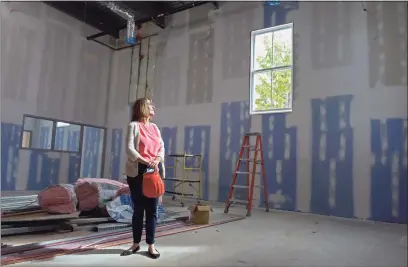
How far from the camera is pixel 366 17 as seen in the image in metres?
4.95

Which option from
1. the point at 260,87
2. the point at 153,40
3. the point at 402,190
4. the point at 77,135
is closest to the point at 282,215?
the point at 402,190

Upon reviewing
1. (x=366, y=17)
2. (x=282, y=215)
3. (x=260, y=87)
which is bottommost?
(x=282, y=215)

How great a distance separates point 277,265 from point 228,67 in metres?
4.74

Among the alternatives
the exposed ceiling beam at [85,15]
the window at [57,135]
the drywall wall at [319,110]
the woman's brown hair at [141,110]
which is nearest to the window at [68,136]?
the window at [57,135]

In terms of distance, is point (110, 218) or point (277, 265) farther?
point (110, 218)

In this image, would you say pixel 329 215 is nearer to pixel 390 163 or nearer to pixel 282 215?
pixel 282 215

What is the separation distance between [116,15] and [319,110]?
5703mm

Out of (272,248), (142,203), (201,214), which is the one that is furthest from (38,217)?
(272,248)

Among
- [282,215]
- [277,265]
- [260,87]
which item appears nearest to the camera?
[277,265]

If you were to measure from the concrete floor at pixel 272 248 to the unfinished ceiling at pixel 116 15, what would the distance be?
5.05 m

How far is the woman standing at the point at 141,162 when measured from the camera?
2.24m

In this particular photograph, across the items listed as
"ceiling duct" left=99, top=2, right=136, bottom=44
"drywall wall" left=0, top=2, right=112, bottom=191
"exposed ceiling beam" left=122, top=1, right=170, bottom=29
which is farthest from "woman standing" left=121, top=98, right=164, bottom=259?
"exposed ceiling beam" left=122, top=1, right=170, bottom=29

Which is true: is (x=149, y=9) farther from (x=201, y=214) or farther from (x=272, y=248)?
(x=272, y=248)

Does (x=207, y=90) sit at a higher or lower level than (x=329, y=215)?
higher
